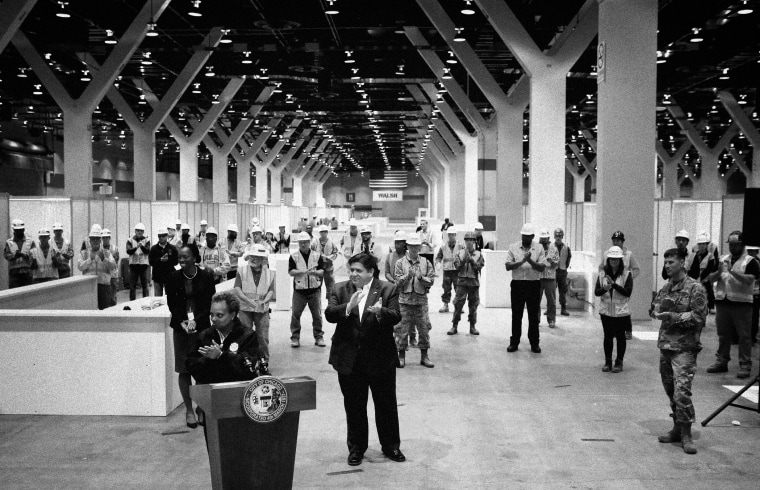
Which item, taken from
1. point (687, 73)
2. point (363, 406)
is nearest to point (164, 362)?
point (363, 406)

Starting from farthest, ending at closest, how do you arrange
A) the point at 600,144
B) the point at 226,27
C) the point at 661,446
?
the point at 226,27
the point at 600,144
the point at 661,446

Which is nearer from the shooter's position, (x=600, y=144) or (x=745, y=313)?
(x=745, y=313)

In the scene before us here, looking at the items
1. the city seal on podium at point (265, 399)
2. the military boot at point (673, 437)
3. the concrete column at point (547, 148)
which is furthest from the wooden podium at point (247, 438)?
the concrete column at point (547, 148)

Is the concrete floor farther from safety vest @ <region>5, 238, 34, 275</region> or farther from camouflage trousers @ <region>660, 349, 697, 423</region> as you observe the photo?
safety vest @ <region>5, 238, 34, 275</region>

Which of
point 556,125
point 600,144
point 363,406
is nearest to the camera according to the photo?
point 363,406

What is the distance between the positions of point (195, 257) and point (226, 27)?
15.1 meters

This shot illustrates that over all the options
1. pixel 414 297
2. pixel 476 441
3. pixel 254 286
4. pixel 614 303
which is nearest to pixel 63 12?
pixel 254 286

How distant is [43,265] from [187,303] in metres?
7.53

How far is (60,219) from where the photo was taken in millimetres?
19406

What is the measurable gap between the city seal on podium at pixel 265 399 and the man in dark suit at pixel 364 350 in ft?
5.49

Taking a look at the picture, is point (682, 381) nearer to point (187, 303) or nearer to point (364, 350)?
point (364, 350)

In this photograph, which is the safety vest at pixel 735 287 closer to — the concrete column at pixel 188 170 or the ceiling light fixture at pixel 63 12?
the ceiling light fixture at pixel 63 12

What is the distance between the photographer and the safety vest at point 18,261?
543 inches

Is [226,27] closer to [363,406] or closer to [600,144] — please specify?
[600,144]
